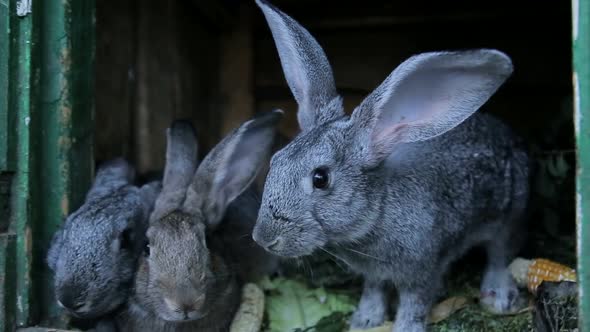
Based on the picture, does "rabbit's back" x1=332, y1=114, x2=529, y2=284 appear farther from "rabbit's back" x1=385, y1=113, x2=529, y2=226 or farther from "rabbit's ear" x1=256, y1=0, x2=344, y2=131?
"rabbit's ear" x1=256, y1=0, x2=344, y2=131

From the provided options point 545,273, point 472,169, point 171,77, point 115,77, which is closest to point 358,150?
point 472,169

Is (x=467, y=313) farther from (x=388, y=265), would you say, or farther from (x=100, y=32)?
(x=100, y=32)

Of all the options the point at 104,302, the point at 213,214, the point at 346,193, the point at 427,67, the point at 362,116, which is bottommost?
the point at 104,302

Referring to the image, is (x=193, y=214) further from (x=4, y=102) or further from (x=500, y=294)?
(x=500, y=294)

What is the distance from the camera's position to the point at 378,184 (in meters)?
2.76

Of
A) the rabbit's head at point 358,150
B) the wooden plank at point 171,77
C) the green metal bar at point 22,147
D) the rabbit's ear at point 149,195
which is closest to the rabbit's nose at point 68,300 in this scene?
the green metal bar at point 22,147

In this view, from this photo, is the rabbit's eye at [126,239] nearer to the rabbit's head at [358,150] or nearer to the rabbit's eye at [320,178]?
the rabbit's head at [358,150]

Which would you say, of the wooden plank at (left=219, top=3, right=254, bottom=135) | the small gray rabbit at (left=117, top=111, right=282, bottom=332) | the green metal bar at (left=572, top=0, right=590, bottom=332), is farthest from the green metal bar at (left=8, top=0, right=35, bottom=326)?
the wooden plank at (left=219, top=3, right=254, bottom=135)

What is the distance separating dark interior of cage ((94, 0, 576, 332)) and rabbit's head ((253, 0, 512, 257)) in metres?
1.14

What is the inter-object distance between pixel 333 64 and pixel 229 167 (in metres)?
2.21

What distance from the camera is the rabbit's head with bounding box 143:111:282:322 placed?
2785 mm

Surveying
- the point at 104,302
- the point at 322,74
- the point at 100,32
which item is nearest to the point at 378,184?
the point at 322,74

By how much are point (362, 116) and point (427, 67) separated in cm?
35

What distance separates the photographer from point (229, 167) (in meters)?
3.35
